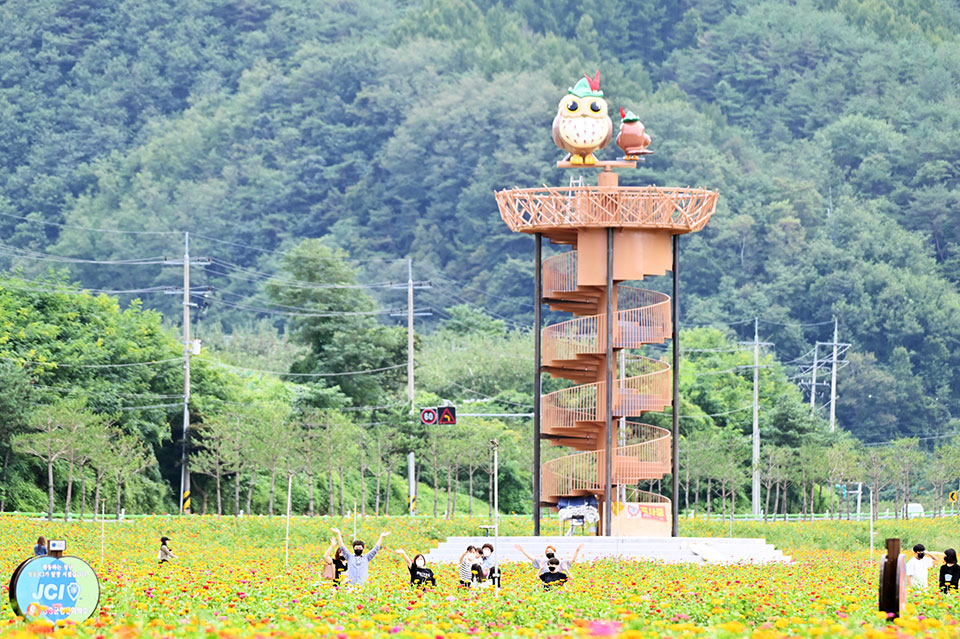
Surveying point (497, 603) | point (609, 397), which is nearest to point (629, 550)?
point (609, 397)

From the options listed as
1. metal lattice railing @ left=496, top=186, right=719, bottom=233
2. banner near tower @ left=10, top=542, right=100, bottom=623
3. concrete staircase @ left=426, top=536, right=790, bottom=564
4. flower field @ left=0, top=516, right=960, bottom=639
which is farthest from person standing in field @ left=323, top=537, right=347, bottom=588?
metal lattice railing @ left=496, top=186, right=719, bottom=233

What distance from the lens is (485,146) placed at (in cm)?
11581

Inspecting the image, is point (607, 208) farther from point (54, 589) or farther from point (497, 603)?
point (54, 589)

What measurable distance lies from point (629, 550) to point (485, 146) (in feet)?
273

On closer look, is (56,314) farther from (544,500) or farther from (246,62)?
(246,62)

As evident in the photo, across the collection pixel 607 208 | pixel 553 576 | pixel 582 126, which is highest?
pixel 582 126

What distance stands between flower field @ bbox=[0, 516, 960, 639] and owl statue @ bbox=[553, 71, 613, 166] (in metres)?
9.61

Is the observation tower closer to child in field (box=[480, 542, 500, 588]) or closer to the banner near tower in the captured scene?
child in field (box=[480, 542, 500, 588])

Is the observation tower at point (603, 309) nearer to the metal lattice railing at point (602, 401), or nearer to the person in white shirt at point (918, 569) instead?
the metal lattice railing at point (602, 401)

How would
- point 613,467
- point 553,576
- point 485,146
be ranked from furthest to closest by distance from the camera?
point 485,146 < point 613,467 < point 553,576

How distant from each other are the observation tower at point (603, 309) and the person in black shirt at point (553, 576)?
541 inches

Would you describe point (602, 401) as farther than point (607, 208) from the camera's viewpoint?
Yes

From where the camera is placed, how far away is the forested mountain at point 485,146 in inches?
4146

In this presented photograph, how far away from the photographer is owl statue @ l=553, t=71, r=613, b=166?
123 ft
